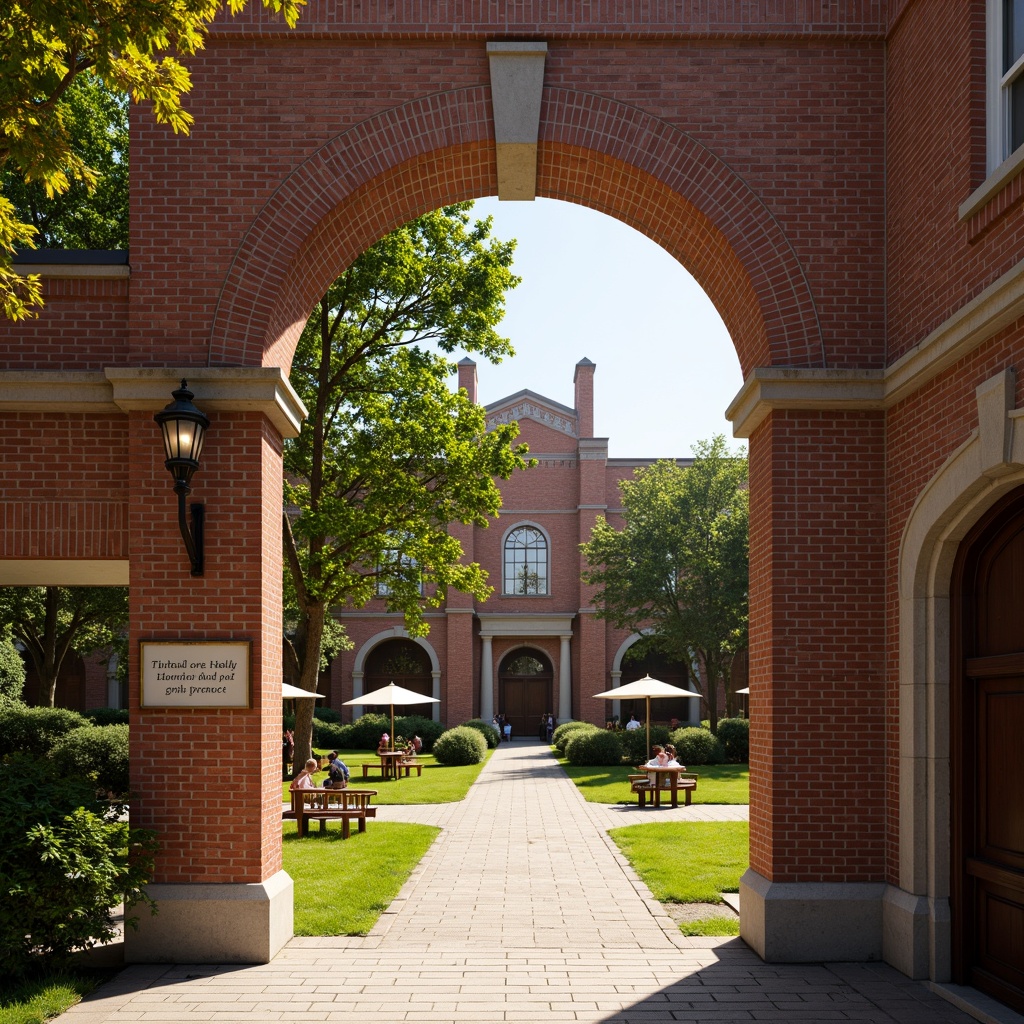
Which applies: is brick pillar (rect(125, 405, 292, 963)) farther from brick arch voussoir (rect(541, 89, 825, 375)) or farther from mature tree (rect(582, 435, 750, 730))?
mature tree (rect(582, 435, 750, 730))

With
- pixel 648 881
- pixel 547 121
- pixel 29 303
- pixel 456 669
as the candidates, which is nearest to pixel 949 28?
pixel 547 121

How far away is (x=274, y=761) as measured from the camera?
8617mm

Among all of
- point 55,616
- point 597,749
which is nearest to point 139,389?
point 55,616

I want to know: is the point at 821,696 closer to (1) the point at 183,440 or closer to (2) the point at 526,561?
(1) the point at 183,440

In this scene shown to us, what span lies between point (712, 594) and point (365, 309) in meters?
15.2

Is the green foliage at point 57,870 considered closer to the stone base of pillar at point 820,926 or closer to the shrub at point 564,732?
the stone base of pillar at point 820,926

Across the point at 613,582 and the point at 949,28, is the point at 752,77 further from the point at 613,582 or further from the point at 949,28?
the point at 613,582

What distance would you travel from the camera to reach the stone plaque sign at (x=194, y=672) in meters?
8.12

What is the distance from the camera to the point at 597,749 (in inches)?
1076

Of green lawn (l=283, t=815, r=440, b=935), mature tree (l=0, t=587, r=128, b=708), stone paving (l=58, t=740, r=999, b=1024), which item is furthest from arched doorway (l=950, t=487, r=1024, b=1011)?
mature tree (l=0, t=587, r=128, b=708)

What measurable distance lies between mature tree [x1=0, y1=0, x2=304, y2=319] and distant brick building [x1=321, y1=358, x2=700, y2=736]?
33.6 m

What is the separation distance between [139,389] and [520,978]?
5.17 meters

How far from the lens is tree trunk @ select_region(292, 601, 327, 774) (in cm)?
1953

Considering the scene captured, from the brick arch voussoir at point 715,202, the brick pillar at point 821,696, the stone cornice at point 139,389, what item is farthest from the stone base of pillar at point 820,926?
the stone cornice at point 139,389
